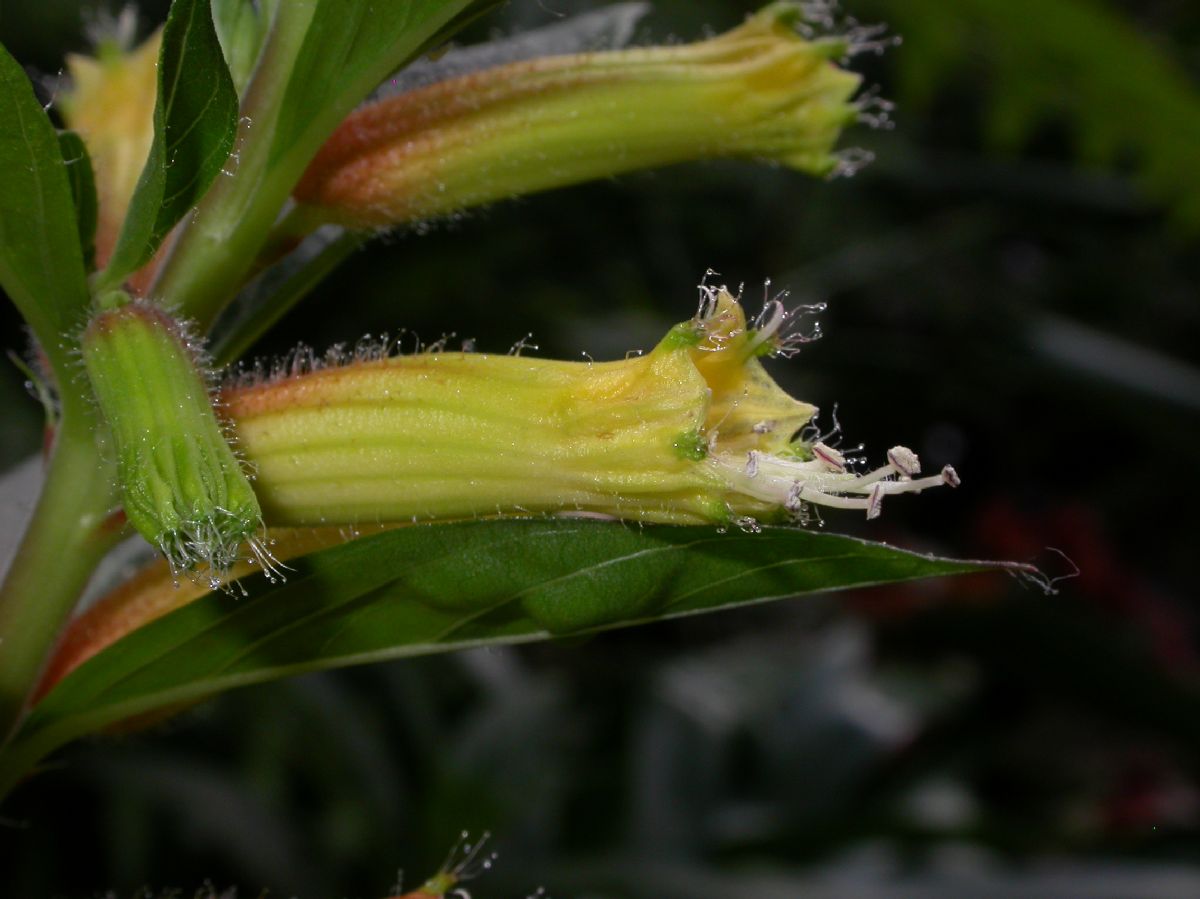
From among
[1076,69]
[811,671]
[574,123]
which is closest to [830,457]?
[574,123]

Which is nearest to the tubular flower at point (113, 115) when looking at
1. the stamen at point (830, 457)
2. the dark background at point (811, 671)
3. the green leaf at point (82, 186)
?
the green leaf at point (82, 186)

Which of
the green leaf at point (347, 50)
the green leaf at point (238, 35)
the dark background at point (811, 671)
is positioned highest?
the dark background at point (811, 671)

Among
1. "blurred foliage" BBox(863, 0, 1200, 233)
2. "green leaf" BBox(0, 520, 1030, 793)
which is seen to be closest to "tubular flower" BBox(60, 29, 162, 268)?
"green leaf" BBox(0, 520, 1030, 793)

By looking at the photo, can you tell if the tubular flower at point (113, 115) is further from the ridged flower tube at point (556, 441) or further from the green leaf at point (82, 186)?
the ridged flower tube at point (556, 441)

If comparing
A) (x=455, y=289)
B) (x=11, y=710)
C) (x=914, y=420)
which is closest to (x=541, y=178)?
(x=11, y=710)

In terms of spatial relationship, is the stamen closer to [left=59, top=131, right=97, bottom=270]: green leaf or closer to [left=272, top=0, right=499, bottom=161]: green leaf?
[left=272, top=0, right=499, bottom=161]: green leaf

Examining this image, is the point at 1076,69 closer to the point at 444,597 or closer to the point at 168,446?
the point at 444,597
